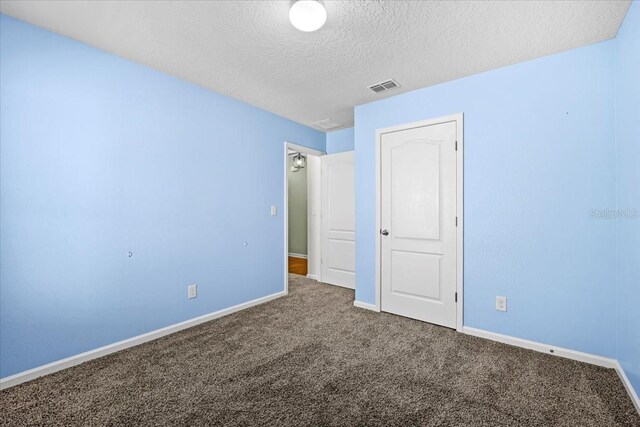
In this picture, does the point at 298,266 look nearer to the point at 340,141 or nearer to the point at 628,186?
the point at 340,141

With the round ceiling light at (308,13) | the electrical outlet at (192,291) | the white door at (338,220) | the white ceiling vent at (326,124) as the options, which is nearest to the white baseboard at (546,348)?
the white door at (338,220)

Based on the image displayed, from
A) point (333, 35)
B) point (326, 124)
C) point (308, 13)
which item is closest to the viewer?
point (308, 13)

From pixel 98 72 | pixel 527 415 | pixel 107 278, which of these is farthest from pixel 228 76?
pixel 527 415

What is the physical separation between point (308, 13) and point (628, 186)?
235 cm

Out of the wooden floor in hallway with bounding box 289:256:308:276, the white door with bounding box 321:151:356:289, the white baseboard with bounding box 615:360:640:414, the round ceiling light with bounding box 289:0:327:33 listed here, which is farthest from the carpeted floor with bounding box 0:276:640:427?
the wooden floor in hallway with bounding box 289:256:308:276

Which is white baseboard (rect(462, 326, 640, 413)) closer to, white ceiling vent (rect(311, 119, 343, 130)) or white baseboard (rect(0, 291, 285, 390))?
white baseboard (rect(0, 291, 285, 390))

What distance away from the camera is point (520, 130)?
2.51 meters

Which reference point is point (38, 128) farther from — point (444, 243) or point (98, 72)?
point (444, 243)

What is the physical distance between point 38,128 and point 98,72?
2.12 feet

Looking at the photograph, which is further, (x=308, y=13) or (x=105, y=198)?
(x=105, y=198)

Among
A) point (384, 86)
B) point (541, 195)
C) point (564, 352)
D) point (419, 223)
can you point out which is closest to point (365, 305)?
point (419, 223)

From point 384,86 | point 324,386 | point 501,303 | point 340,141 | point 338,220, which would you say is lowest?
point 324,386

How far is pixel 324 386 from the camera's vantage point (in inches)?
76.4

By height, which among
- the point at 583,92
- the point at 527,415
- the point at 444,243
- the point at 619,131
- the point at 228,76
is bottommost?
the point at 527,415
